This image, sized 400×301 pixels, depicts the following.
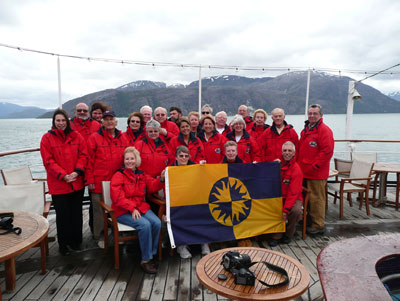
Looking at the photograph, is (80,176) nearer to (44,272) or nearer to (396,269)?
(44,272)

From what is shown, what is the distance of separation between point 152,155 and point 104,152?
24.1 inches

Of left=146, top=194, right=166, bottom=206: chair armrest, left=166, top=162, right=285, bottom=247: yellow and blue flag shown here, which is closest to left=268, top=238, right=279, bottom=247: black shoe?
left=166, top=162, right=285, bottom=247: yellow and blue flag

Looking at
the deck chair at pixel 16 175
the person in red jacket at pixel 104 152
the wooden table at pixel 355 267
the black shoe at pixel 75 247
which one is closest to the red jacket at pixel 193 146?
the person in red jacket at pixel 104 152

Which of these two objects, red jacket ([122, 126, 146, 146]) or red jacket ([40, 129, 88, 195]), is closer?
red jacket ([40, 129, 88, 195])

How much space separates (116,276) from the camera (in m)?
2.88

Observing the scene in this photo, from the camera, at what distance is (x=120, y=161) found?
358cm

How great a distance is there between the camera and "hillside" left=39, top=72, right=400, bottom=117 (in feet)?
193

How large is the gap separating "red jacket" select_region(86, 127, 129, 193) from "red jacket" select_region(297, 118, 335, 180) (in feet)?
8.82

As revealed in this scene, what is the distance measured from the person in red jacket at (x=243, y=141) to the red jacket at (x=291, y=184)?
18.9 inches

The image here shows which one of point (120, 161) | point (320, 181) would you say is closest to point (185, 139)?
point (120, 161)

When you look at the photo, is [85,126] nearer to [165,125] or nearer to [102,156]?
[102,156]

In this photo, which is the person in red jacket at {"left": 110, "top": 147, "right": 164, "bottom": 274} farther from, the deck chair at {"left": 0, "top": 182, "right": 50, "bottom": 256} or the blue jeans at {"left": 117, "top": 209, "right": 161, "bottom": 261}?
the deck chair at {"left": 0, "top": 182, "right": 50, "bottom": 256}

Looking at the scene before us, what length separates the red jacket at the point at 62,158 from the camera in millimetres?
3148

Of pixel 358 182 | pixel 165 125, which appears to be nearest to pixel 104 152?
pixel 165 125
